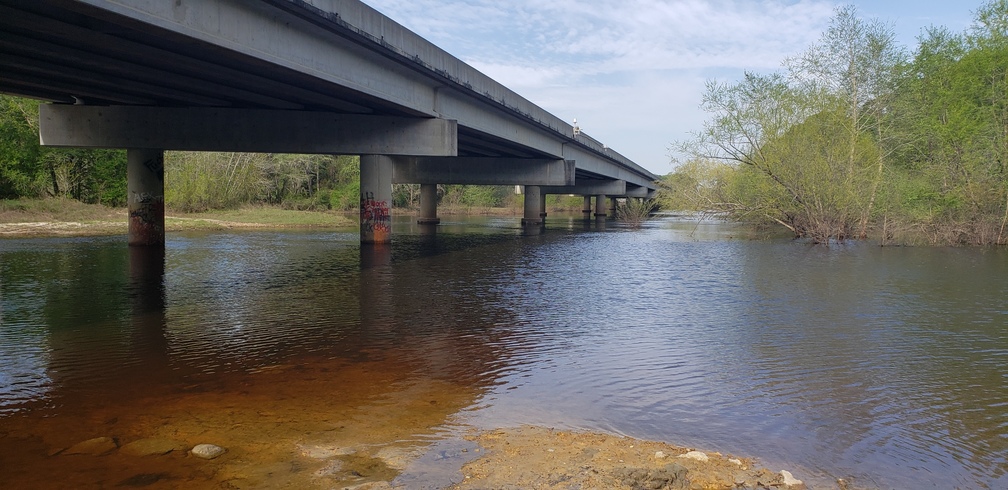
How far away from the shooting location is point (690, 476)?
18.6 ft

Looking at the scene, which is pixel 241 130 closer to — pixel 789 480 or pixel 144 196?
pixel 144 196

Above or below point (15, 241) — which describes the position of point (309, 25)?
above

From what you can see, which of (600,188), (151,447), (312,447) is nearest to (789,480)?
(312,447)

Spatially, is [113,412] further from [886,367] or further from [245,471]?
[886,367]

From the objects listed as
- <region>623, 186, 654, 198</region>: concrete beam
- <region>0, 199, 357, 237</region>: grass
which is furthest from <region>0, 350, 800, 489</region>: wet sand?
<region>623, 186, 654, 198</region>: concrete beam

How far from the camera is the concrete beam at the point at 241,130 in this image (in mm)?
24797

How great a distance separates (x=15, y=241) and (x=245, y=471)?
2888cm

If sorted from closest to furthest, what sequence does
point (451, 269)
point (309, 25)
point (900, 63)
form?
1. point (309, 25)
2. point (451, 269)
3. point (900, 63)

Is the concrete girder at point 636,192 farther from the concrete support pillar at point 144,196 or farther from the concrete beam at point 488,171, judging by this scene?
the concrete support pillar at point 144,196

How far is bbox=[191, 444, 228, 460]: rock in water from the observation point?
6070 mm

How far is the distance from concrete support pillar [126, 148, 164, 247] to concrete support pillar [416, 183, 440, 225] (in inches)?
1048

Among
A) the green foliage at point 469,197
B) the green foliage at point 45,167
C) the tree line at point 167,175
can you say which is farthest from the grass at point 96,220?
the green foliage at point 469,197

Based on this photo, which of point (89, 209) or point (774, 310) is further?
point (89, 209)

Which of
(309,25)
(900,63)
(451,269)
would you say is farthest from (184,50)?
(900,63)
